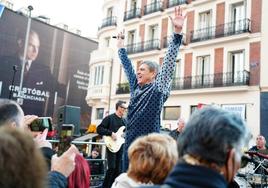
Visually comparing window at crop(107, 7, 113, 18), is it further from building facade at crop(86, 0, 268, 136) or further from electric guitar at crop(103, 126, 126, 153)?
electric guitar at crop(103, 126, 126, 153)

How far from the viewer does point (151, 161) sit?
2.18 metres

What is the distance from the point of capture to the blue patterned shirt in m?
3.57

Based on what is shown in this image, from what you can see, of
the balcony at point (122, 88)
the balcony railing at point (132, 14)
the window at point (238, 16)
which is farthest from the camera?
the balcony railing at point (132, 14)

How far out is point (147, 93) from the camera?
3.68m

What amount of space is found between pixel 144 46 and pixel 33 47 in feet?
38.7

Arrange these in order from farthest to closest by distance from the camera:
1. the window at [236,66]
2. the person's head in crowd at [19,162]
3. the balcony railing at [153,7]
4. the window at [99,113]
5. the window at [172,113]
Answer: the window at [99,113]
the balcony railing at [153,7]
the window at [172,113]
the window at [236,66]
the person's head in crowd at [19,162]

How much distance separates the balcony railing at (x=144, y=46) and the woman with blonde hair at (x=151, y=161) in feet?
73.3

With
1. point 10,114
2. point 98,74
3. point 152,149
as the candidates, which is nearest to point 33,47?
point 98,74

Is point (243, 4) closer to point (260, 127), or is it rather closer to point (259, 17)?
point (259, 17)

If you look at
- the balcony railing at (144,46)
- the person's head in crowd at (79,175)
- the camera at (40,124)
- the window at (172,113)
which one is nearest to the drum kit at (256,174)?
the person's head in crowd at (79,175)

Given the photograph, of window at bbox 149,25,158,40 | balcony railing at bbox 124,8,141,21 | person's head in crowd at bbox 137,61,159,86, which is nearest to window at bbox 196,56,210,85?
window at bbox 149,25,158,40

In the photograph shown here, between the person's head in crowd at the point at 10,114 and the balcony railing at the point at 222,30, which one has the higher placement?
the balcony railing at the point at 222,30

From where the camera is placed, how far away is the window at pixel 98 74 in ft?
92.5

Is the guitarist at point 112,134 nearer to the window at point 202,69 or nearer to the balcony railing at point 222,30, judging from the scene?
the balcony railing at point 222,30
